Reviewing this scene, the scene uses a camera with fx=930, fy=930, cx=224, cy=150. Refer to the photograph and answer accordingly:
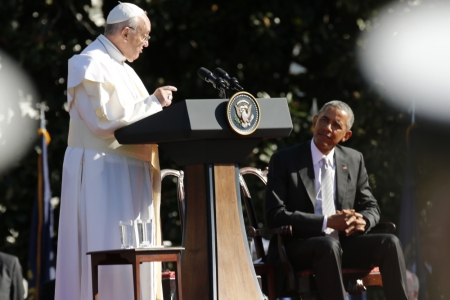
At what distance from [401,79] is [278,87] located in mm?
1341

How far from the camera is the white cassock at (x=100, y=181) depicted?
5008 millimetres

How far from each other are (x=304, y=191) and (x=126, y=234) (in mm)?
1699

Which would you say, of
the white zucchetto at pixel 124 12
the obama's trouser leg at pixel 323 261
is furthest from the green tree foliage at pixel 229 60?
the white zucchetto at pixel 124 12

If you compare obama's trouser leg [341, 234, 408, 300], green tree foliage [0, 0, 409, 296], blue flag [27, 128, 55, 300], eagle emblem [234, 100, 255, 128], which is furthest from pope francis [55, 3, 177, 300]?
green tree foliage [0, 0, 409, 296]

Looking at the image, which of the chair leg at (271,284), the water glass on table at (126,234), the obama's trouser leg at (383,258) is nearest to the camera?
the water glass on table at (126,234)

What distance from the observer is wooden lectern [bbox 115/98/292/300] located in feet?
15.3

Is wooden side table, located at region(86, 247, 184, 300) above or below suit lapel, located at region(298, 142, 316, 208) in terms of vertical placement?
below

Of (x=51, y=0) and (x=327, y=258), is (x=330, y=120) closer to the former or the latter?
(x=327, y=258)

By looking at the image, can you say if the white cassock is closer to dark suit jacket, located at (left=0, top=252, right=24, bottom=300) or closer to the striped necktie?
the striped necktie

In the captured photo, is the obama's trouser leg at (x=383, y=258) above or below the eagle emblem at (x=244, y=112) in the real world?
below

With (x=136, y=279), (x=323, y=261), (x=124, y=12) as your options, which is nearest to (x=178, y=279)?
(x=136, y=279)

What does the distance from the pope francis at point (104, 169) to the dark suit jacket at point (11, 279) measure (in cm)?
242

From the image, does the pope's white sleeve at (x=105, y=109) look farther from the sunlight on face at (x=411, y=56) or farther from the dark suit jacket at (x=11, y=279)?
the sunlight on face at (x=411, y=56)

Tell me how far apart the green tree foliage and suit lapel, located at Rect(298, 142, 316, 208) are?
9.10ft
